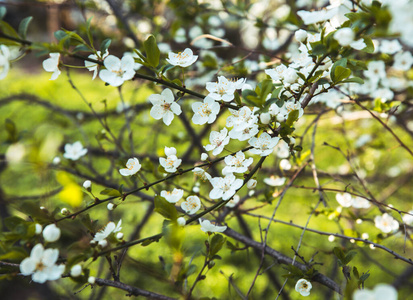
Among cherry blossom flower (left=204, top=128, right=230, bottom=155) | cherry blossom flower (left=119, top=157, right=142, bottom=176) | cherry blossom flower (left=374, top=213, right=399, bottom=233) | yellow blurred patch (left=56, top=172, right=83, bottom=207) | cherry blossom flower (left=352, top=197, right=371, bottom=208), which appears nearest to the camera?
yellow blurred patch (left=56, top=172, right=83, bottom=207)

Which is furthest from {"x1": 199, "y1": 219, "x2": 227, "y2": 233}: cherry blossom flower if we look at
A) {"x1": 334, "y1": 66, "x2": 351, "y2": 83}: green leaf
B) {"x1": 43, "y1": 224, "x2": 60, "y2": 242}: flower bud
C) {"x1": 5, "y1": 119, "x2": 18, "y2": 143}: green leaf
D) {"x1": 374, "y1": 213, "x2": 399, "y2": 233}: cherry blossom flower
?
{"x1": 5, "y1": 119, "x2": 18, "y2": 143}: green leaf

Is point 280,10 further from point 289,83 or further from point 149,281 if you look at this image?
point 149,281

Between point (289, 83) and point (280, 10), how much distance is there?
7.56 feet

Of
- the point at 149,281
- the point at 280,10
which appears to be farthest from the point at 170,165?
the point at 280,10

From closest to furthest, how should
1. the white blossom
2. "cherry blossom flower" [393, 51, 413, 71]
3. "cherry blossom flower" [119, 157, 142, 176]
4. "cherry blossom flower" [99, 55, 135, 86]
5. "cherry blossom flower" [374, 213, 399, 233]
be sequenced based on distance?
the white blossom
"cherry blossom flower" [99, 55, 135, 86]
"cherry blossom flower" [119, 157, 142, 176]
"cherry blossom flower" [374, 213, 399, 233]
"cherry blossom flower" [393, 51, 413, 71]

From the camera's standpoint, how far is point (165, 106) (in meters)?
0.98

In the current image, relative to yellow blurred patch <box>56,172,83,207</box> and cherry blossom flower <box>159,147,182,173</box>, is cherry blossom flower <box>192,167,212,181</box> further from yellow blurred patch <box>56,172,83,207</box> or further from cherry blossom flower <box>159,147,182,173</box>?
yellow blurred patch <box>56,172,83,207</box>

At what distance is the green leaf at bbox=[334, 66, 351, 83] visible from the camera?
0.79 metres

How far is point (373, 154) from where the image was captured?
8.64 feet

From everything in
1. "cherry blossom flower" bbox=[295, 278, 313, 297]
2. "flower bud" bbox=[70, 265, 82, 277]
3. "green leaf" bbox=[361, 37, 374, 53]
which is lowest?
"cherry blossom flower" bbox=[295, 278, 313, 297]

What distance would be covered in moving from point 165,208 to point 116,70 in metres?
0.38

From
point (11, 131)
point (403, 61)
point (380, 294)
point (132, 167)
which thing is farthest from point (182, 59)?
point (403, 61)

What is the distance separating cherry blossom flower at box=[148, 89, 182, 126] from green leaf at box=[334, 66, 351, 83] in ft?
1.43

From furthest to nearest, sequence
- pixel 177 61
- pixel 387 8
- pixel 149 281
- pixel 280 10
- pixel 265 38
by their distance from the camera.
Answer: pixel 280 10, pixel 265 38, pixel 149 281, pixel 177 61, pixel 387 8
